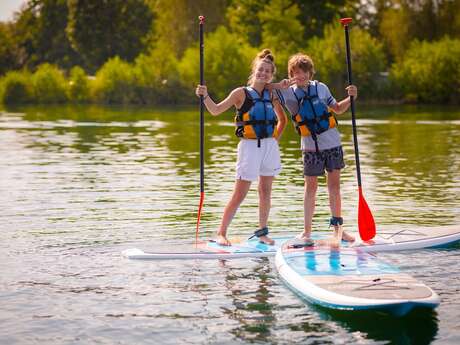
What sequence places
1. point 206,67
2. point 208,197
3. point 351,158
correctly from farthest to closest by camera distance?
point 206,67 → point 351,158 → point 208,197

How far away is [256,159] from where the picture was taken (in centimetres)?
939

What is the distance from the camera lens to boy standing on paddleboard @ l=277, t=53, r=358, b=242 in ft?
30.7

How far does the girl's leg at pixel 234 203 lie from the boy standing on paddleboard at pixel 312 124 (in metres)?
0.65

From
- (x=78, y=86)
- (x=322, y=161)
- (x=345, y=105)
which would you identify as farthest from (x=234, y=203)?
(x=78, y=86)

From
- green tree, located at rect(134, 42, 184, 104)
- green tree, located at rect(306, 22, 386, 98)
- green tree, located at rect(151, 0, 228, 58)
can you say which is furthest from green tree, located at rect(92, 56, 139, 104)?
green tree, located at rect(151, 0, 228, 58)

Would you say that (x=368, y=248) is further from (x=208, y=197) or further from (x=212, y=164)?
(x=212, y=164)

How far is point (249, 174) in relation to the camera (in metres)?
9.41

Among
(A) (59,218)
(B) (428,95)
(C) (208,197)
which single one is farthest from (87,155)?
(B) (428,95)

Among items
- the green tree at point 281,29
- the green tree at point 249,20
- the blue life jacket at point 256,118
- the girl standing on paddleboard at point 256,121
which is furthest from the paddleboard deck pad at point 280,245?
the green tree at point 249,20

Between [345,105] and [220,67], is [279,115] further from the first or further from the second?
[220,67]

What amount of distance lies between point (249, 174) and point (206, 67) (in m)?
55.7

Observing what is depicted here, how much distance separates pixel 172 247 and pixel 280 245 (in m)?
1.13

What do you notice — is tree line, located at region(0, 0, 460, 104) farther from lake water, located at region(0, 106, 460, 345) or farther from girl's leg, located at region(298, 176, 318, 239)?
girl's leg, located at region(298, 176, 318, 239)

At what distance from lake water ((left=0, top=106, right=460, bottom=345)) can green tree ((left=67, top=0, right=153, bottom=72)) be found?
60637 mm
